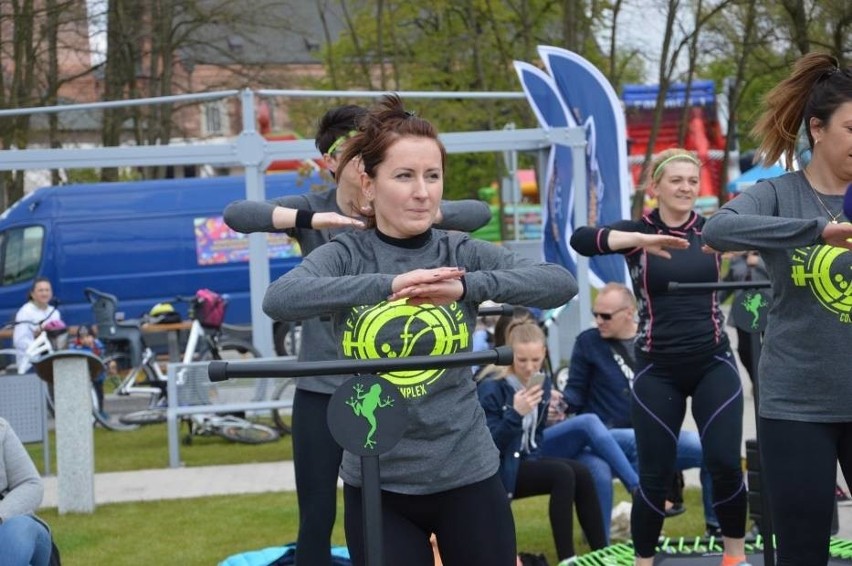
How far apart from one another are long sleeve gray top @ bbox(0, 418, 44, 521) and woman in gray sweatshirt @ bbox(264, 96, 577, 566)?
230 centimetres

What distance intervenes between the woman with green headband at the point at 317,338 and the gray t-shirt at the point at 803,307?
1.19 m

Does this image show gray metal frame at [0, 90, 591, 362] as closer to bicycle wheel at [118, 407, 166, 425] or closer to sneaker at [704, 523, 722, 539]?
bicycle wheel at [118, 407, 166, 425]

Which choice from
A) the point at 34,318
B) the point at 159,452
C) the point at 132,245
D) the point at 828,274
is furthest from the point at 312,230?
the point at 132,245

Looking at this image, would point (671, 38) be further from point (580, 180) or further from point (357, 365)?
point (357, 365)

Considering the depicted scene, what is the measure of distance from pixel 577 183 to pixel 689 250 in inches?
234

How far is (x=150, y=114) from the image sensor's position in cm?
2398

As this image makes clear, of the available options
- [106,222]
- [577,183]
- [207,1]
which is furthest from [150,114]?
[577,183]

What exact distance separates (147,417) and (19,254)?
6.22 meters

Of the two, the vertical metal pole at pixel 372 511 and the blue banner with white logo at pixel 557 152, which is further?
the blue banner with white logo at pixel 557 152

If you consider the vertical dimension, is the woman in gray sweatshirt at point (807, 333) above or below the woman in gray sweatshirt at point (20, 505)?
above

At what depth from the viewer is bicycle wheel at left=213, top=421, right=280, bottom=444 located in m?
11.6

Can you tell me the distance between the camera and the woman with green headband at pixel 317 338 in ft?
15.2

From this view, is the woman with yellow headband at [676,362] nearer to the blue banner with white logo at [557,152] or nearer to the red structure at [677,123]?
the blue banner with white logo at [557,152]

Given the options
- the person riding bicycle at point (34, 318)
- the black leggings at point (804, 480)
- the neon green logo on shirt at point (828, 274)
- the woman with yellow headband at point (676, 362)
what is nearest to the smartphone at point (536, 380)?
the woman with yellow headband at point (676, 362)
